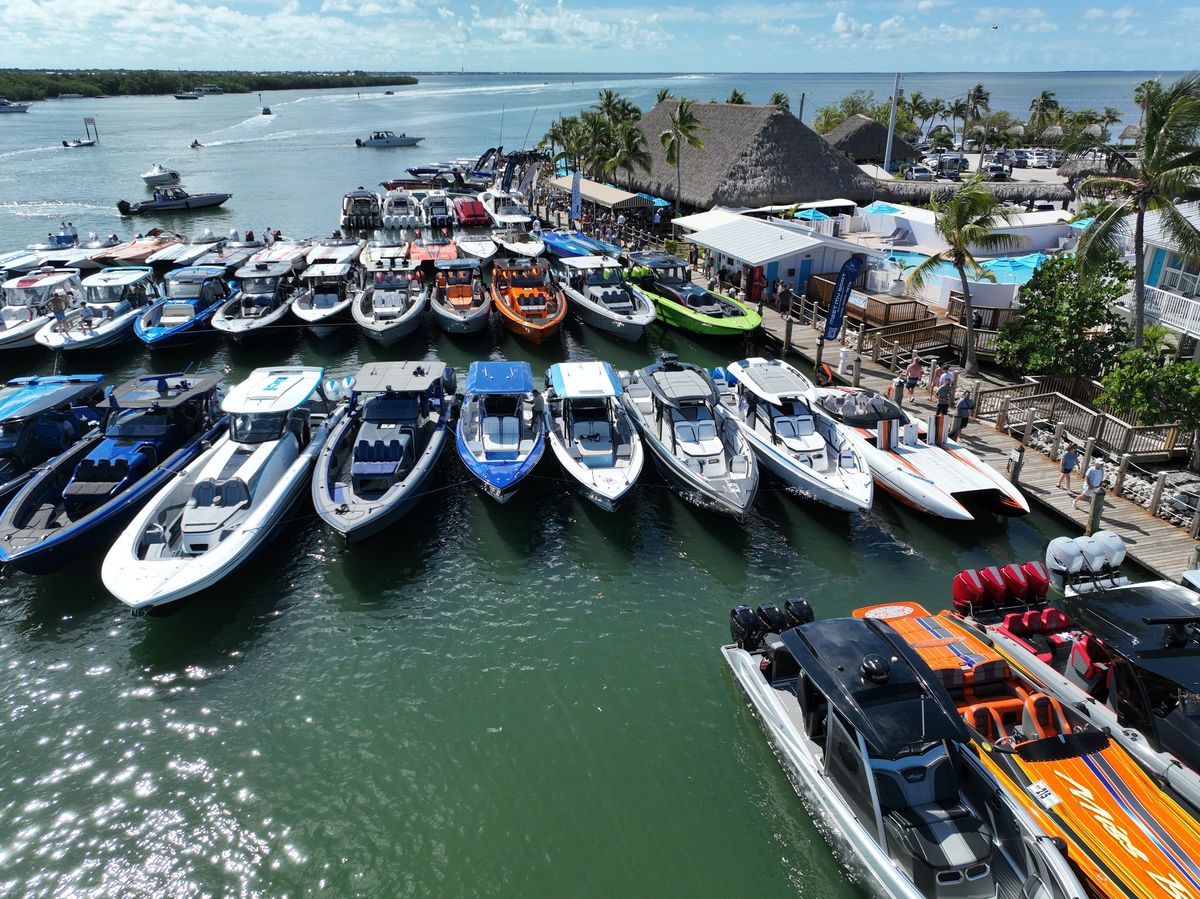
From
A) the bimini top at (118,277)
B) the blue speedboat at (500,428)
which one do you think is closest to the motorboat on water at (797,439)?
the blue speedboat at (500,428)

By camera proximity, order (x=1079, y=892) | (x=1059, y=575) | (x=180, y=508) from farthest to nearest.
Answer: (x=180, y=508), (x=1059, y=575), (x=1079, y=892)

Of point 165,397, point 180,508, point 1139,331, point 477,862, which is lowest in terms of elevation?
point 477,862

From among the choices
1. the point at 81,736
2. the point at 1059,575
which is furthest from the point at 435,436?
the point at 1059,575

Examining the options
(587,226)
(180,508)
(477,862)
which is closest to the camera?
(477,862)

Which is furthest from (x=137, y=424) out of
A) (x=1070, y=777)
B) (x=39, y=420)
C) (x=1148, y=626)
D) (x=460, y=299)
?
(x=1148, y=626)

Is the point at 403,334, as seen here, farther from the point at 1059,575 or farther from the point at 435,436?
the point at 1059,575

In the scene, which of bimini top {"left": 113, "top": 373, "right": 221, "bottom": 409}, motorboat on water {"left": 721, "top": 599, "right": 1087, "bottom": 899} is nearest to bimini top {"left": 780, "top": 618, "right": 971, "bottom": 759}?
motorboat on water {"left": 721, "top": 599, "right": 1087, "bottom": 899}

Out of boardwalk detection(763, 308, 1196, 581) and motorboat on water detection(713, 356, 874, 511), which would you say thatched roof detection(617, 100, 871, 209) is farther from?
motorboat on water detection(713, 356, 874, 511)
